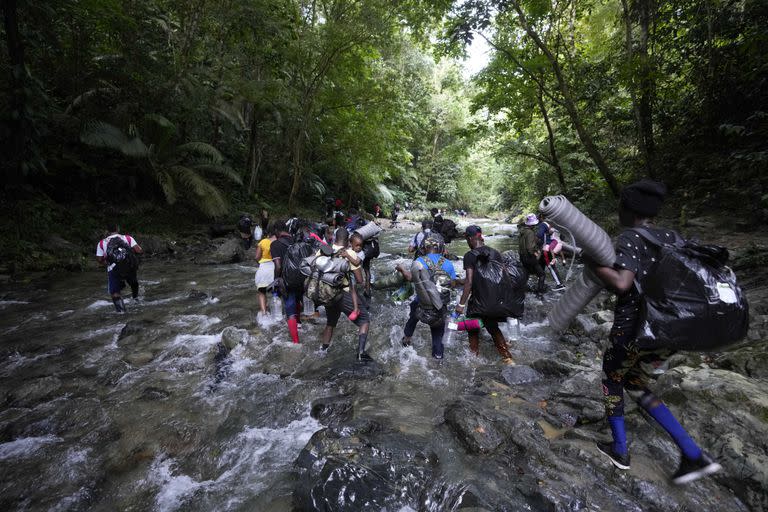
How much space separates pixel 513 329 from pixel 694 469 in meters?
4.16

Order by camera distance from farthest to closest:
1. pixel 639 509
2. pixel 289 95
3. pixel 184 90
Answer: pixel 289 95 < pixel 184 90 < pixel 639 509

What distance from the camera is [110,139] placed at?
10367mm

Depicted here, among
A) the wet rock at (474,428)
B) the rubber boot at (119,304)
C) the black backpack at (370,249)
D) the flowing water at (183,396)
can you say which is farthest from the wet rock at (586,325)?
the rubber boot at (119,304)

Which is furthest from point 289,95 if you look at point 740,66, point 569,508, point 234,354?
point 569,508

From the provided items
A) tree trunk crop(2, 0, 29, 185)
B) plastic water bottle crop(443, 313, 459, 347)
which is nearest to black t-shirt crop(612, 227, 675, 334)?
plastic water bottle crop(443, 313, 459, 347)

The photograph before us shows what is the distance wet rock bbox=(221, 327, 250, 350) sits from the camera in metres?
5.54

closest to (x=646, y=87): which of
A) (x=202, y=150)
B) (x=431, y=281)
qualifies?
(x=431, y=281)

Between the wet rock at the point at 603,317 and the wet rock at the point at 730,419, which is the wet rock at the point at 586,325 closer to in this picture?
the wet rock at the point at 603,317

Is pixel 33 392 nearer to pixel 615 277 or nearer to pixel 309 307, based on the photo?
pixel 309 307

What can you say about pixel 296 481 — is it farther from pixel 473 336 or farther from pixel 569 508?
pixel 473 336

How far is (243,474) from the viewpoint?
9.95ft

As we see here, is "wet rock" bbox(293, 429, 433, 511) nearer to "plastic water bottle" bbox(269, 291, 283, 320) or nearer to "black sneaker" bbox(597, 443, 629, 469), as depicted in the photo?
"black sneaker" bbox(597, 443, 629, 469)

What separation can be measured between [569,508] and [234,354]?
15.0 feet

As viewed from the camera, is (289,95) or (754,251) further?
(289,95)
